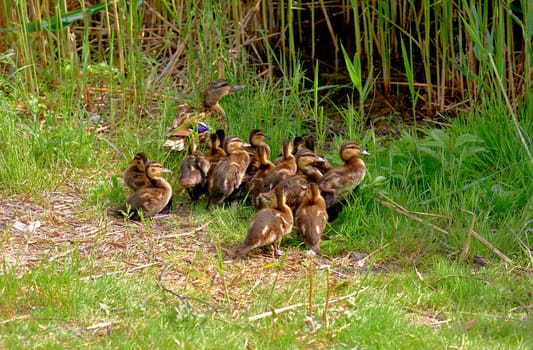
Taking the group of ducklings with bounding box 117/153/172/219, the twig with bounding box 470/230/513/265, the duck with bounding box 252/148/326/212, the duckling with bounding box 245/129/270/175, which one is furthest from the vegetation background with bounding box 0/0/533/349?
the duckling with bounding box 245/129/270/175

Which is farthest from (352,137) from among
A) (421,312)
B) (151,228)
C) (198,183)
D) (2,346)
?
(2,346)

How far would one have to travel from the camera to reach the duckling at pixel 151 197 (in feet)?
19.3

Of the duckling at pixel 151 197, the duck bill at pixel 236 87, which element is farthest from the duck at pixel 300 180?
the duck bill at pixel 236 87

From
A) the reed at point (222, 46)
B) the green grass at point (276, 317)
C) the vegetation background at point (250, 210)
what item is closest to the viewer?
the green grass at point (276, 317)

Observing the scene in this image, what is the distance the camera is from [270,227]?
532 centimetres

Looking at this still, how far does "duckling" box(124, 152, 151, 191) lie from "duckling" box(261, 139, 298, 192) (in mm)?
786

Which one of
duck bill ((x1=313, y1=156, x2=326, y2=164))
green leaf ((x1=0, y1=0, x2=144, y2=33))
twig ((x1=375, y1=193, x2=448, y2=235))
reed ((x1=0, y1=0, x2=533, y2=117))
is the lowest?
twig ((x1=375, y1=193, x2=448, y2=235))

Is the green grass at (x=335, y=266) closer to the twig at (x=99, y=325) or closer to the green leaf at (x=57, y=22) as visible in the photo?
the twig at (x=99, y=325)

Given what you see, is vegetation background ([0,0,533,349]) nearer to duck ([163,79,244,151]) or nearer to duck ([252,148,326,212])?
duck ([163,79,244,151])

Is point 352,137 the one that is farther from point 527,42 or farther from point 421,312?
point 421,312

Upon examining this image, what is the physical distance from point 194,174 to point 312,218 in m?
1.07

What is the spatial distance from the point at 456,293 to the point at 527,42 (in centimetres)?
205

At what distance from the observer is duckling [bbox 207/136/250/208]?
240 inches

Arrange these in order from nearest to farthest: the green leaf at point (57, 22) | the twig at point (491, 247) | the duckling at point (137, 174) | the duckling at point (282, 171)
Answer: the twig at point (491, 247) < the duckling at point (282, 171) < the duckling at point (137, 174) < the green leaf at point (57, 22)
